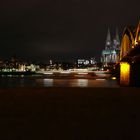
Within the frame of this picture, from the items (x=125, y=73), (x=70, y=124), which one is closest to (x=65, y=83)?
(x=125, y=73)

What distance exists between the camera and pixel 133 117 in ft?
33.9

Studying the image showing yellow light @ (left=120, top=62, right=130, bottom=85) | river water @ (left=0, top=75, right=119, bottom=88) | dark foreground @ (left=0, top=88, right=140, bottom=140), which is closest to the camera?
dark foreground @ (left=0, top=88, right=140, bottom=140)

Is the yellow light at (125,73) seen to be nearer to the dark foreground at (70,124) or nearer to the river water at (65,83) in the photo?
the river water at (65,83)

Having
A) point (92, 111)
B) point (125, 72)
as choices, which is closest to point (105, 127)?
point (92, 111)

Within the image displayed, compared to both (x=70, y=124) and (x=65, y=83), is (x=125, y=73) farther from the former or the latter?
(x=70, y=124)

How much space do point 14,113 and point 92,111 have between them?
7.96 feet

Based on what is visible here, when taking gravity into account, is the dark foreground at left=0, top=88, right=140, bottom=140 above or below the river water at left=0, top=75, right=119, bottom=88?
above

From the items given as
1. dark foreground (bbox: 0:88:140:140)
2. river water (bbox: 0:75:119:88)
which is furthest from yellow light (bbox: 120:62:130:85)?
dark foreground (bbox: 0:88:140:140)

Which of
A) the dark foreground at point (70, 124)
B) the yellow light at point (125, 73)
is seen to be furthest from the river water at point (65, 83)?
the dark foreground at point (70, 124)

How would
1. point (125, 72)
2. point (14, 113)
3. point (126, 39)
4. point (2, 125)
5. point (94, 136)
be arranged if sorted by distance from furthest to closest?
point (126, 39) → point (125, 72) → point (14, 113) → point (2, 125) → point (94, 136)

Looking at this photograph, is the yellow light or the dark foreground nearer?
the dark foreground

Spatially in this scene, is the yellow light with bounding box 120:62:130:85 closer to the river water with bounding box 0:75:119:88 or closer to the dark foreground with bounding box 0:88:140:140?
the river water with bounding box 0:75:119:88

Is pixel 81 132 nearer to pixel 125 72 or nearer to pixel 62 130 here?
pixel 62 130

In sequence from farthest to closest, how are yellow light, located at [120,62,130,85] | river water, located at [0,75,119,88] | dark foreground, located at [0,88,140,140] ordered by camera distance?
river water, located at [0,75,119,88] → yellow light, located at [120,62,130,85] → dark foreground, located at [0,88,140,140]
